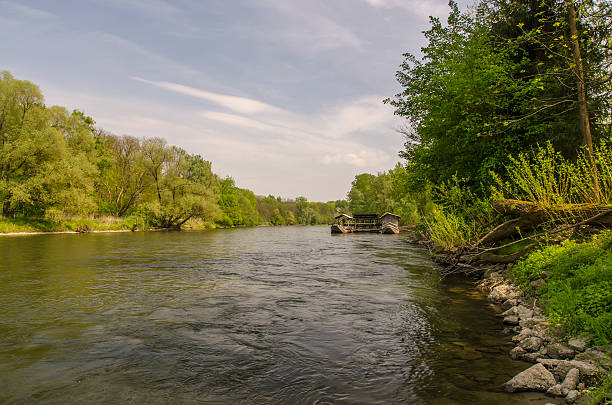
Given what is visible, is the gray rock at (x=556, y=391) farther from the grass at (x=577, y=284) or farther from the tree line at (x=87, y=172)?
the tree line at (x=87, y=172)

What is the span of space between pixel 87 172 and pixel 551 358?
1969 inches

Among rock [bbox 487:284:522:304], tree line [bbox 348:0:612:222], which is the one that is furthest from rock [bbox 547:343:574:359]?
tree line [bbox 348:0:612:222]

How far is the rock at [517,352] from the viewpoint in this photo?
5.68 m

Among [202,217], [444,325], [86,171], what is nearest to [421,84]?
[444,325]

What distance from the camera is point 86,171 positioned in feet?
142

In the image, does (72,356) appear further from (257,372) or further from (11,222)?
(11,222)

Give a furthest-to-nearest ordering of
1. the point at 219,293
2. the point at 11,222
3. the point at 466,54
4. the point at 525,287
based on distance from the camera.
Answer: the point at 11,222
the point at 466,54
the point at 219,293
the point at 525,287

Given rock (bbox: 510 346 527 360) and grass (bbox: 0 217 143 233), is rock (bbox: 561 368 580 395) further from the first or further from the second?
grass (bbox: 0 217 143 233)

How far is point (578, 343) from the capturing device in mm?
5180

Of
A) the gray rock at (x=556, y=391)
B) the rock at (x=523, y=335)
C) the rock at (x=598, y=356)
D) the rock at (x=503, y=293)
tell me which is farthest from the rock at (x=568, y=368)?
the rock at (x=503, y=293)

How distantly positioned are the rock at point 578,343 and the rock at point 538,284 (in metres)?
2.78

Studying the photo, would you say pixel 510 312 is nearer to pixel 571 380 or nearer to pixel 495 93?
pixel 571 380

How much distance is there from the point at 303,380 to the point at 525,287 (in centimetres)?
667

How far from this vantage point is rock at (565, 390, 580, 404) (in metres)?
4.07
